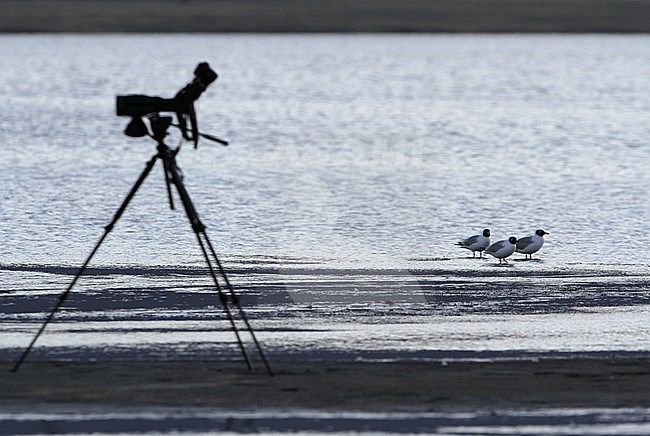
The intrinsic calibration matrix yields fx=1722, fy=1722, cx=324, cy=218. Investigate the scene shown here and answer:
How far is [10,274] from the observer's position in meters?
14.4

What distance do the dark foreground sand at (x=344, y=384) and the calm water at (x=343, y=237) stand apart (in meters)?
0.31

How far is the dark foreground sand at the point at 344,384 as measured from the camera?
8.70 metres

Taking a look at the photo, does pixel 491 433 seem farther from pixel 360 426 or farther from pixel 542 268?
pixel 542 268

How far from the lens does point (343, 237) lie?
17.9 metres

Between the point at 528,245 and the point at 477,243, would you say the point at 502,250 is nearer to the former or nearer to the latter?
the point at 528,245

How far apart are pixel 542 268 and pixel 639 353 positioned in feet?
16.8

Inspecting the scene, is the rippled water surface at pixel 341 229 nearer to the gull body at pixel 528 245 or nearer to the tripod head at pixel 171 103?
the gull body at pixel 528 245

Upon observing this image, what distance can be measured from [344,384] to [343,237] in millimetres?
8855

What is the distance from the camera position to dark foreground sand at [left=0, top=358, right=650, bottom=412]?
28.5ft

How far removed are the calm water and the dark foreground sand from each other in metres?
0.31

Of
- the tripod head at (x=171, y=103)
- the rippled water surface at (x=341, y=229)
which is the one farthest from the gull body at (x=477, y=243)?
the tripod head at (x=171, y=103)

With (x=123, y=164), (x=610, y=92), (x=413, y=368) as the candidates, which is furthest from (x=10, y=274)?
(x=610, y=92)
